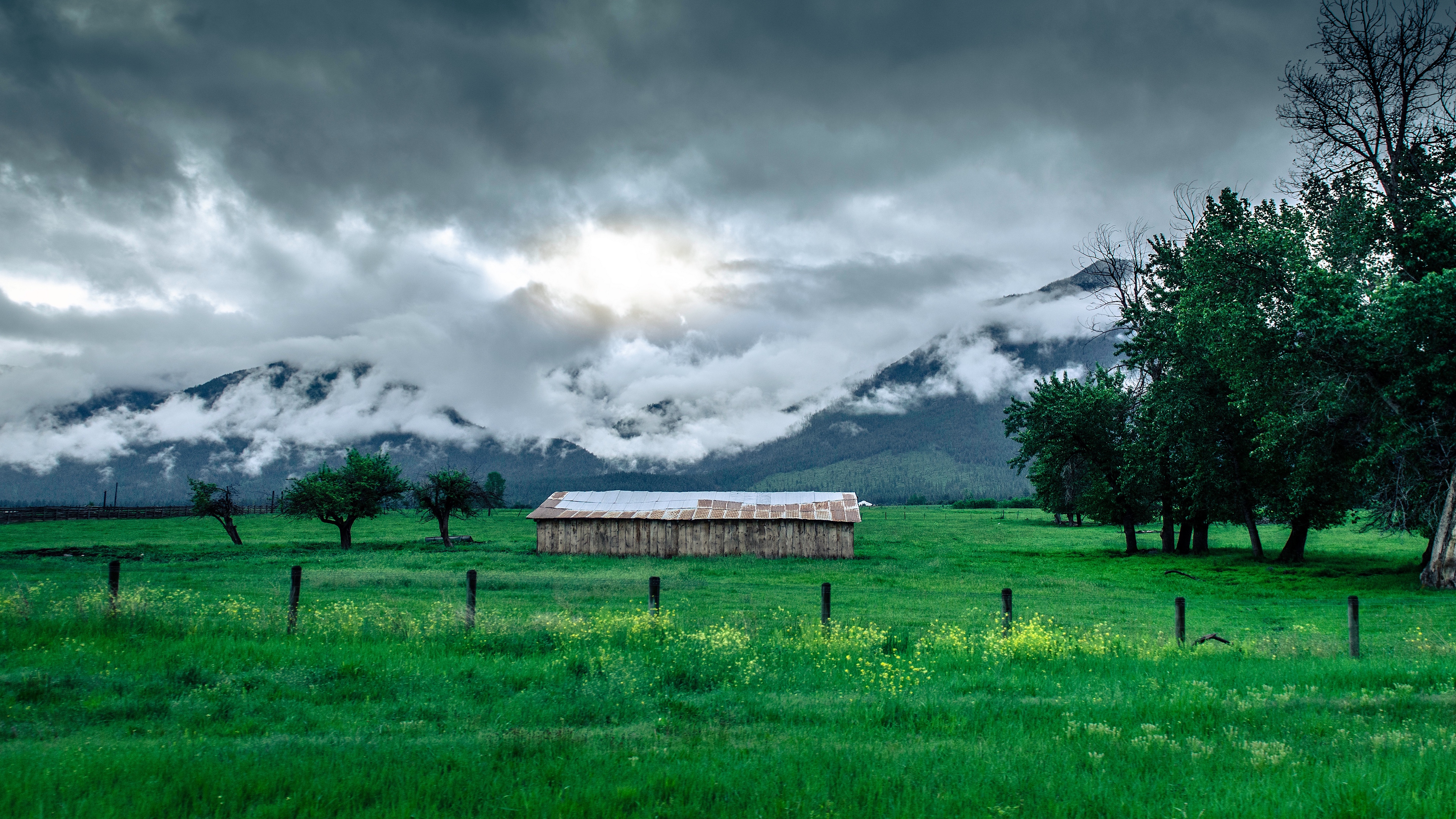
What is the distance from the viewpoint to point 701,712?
9.96m

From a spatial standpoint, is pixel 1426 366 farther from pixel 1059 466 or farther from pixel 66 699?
pixel 66 699

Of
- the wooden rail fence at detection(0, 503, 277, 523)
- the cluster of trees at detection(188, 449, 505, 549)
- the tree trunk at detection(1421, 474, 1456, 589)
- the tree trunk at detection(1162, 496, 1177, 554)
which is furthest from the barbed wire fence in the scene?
the wooden rail fence at detection(0, 503, 277, 523)

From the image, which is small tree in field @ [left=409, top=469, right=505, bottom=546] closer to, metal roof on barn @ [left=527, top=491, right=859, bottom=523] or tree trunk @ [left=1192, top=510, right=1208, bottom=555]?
metal roof on barn @ [left=527, top=491, right=859, bottom=523]

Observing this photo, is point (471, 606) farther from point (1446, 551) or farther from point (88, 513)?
point (88, 513)

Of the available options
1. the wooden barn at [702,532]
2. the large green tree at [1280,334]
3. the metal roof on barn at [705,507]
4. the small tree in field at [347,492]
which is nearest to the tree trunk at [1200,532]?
the large green tree at [1280,334]

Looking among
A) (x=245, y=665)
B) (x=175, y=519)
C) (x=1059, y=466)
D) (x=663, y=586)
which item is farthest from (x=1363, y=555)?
(x=175, y=519)

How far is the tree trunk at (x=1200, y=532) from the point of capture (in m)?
48.7

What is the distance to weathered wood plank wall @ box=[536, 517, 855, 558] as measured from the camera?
50406 millimetres

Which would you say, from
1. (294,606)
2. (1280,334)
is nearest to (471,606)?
(294,606)

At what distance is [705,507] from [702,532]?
8.85ft

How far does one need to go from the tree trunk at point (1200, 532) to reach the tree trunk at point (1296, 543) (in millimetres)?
6840

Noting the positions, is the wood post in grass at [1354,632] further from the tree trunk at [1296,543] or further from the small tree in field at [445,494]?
the small tree in field at [445,494]

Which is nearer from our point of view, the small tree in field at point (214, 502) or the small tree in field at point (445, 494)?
the small tree in field at point (214, 502)

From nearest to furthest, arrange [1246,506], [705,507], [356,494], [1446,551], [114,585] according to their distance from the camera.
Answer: [114,585], [1446,551], [1246,506], [705,507], [356,494]
